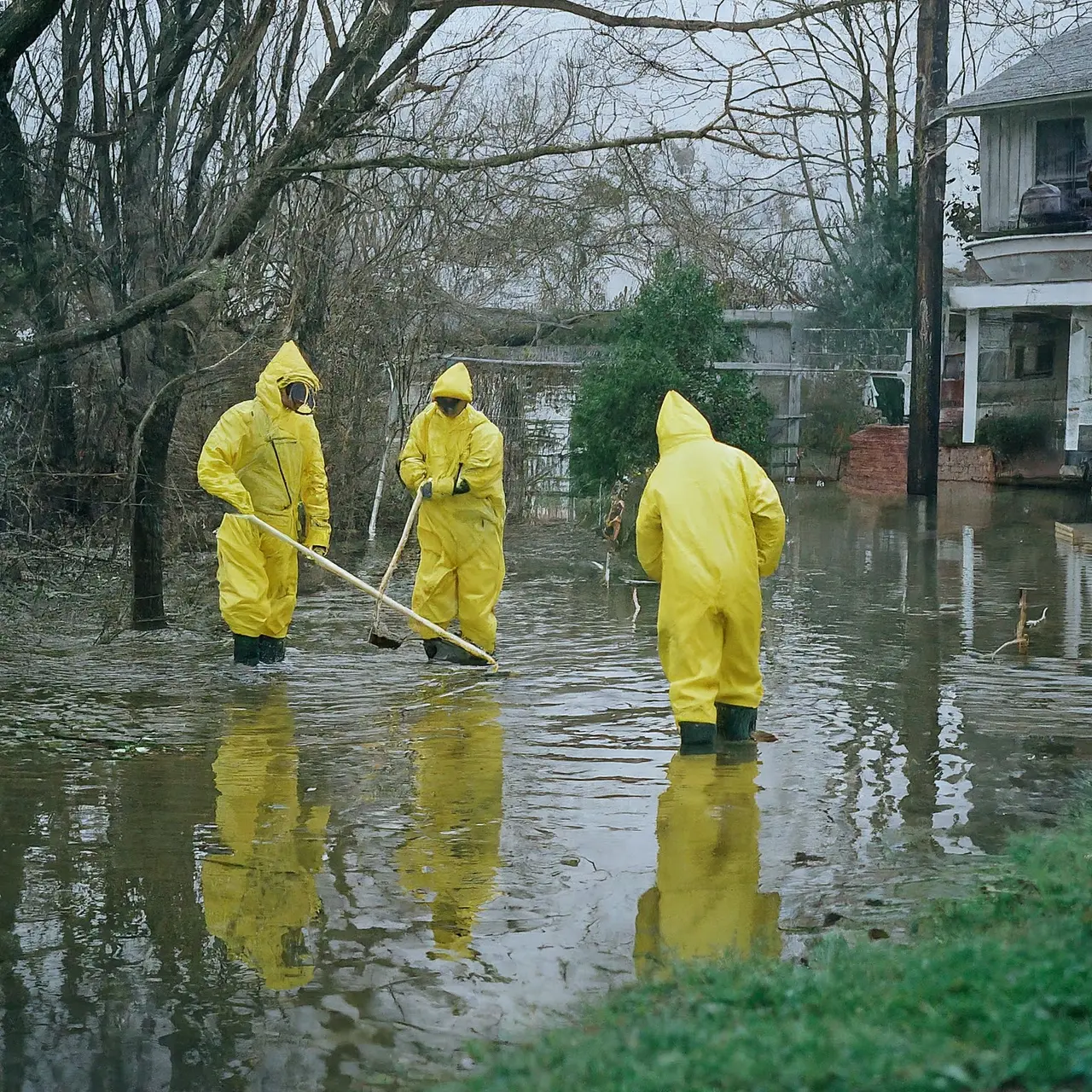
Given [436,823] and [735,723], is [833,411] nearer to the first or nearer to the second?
[735,723]

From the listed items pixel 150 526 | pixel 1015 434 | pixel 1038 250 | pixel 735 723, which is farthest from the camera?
pixel 1015 434

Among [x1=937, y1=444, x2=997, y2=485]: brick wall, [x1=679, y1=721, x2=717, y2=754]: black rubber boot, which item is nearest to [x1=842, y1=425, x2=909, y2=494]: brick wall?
[x1=937, y1=444, x2=997, y2=485]: brick wall

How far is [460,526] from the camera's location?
975 cm

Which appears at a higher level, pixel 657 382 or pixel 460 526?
pixel 657 382

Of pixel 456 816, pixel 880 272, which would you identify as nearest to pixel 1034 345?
pixel 880 272

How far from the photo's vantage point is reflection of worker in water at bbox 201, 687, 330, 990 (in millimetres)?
Answer: 4500

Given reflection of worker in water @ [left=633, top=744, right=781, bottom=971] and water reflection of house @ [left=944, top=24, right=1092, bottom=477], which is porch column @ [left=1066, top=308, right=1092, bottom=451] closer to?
water reflection of house @ [left=944, top=24, right=1092, bottom=477]

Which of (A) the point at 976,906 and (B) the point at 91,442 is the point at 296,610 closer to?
(B) the point at 91,442

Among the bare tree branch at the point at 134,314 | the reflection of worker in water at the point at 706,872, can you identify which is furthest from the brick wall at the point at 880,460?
the reflection of worker in water at the point at 706,872

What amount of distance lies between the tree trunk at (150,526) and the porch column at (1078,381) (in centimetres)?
1437

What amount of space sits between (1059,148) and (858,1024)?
76.3ft

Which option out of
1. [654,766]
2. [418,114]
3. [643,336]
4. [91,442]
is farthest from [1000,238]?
[654,766]

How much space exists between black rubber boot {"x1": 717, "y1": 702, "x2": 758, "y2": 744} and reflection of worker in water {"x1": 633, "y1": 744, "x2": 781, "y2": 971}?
185mm

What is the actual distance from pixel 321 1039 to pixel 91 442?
10448 millimetres
